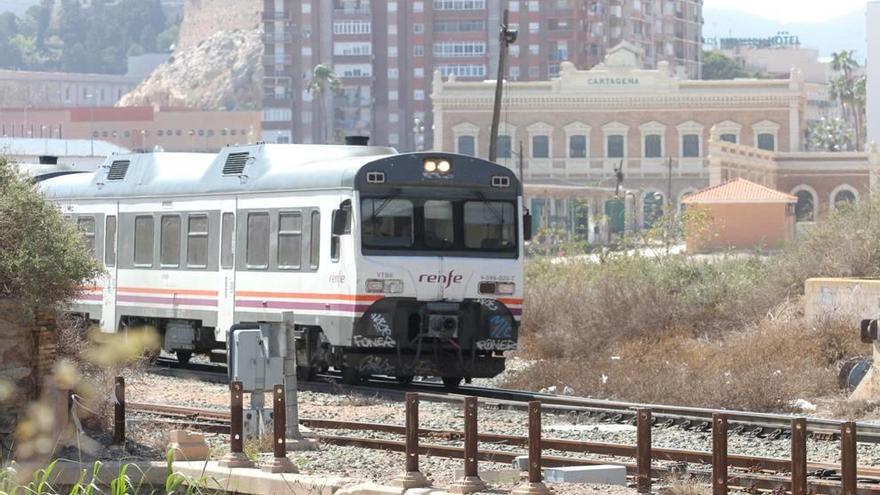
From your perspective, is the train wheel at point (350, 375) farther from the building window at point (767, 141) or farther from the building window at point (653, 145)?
the building window at point (767, 141)

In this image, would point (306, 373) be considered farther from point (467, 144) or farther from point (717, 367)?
point (467, 144)

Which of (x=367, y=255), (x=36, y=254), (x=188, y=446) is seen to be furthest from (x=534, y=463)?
(x=367, y=255)

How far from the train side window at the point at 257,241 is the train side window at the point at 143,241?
110 inches

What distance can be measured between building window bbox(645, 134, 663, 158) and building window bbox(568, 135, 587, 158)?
4.11 metres

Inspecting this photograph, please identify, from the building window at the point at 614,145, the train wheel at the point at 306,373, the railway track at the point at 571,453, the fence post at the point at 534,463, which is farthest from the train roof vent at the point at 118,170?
the building window at the point at 614,145

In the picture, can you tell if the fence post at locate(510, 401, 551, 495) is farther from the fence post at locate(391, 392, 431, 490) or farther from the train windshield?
the train windshield

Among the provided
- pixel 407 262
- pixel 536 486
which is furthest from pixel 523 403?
pixel 536 486

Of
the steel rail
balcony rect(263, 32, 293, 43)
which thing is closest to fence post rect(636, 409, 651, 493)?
the steel rail

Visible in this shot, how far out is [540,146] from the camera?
12144cm

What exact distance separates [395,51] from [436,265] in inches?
6350

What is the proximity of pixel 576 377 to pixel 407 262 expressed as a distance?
3.97 meters

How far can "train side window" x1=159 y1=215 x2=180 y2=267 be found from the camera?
83.6 feet

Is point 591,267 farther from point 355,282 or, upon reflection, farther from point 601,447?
point 601,447

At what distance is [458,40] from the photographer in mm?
181000
